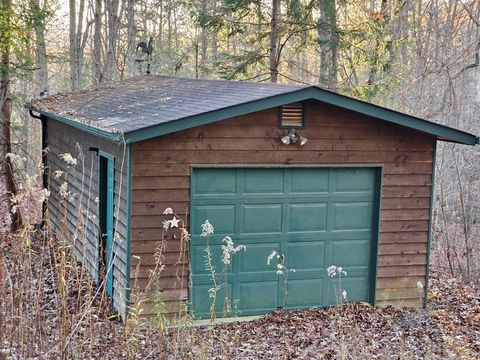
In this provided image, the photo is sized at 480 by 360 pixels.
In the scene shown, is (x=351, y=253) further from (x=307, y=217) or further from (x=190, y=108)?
(x=190, y=108)

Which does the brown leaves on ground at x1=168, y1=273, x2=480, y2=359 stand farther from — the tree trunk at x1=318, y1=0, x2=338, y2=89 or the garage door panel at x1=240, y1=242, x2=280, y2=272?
the tree trunk at x1=318, y1=0, x2=338, y2=89

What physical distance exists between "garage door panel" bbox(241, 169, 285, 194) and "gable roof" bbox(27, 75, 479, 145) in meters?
0.97

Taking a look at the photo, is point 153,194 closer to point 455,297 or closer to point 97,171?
point 97,171

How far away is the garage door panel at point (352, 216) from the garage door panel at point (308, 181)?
349 millimetres

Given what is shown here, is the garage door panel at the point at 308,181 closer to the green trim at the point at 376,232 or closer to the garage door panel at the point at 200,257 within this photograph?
the green trim at the point at 376,232

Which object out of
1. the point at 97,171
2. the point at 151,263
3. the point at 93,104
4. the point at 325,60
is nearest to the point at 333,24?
the point at 325,60

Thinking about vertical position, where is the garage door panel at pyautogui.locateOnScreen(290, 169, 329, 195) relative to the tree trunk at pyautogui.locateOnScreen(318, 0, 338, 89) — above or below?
below

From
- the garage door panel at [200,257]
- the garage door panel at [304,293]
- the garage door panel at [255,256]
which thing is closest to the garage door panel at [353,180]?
the garage door panel at [255,256]

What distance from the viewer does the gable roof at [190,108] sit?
713 centimetres

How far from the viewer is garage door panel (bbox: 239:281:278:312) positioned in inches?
324

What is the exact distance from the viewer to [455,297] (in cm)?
948

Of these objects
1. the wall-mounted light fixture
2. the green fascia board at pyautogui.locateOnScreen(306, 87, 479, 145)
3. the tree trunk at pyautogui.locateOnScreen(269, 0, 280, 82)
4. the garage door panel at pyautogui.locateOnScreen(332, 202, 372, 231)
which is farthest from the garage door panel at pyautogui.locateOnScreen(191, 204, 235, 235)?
the tree trunk at pyautogui.locateOnScreen(269, 0, 280, 82)

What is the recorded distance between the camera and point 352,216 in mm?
8602

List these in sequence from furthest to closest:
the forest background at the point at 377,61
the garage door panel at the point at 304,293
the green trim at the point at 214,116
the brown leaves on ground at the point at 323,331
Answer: the forest background at the point at 377,61
the garage door panel at the point at 304,293
the green trim at the point at 214,116
the brown leaves on ground at the point at 323,331
